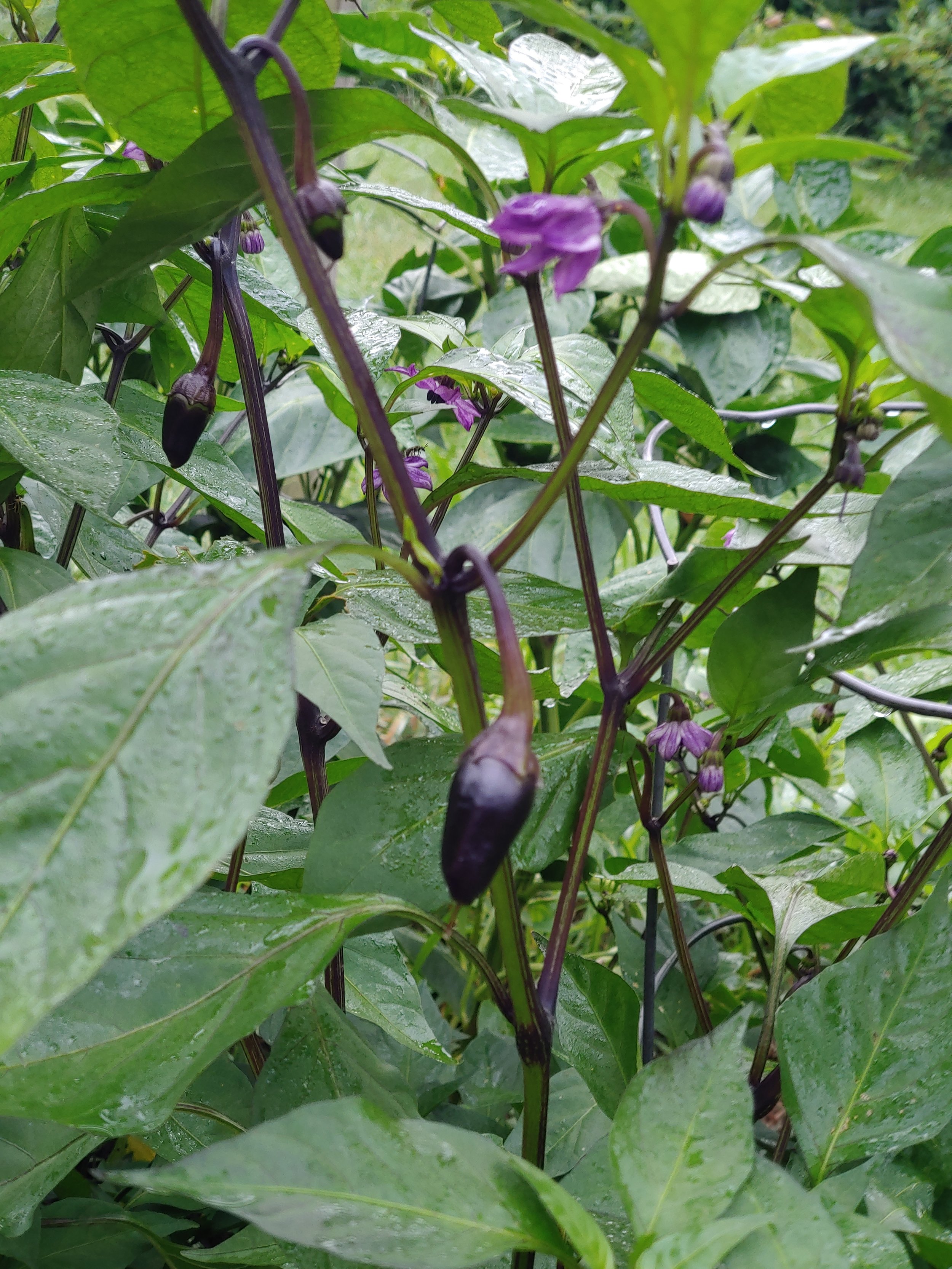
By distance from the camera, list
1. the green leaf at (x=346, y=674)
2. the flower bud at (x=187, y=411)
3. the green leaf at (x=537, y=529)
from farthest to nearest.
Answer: the green leaf at (x=537, y=529), the flower bud at (x=187, y=411), the green leaf at (x=346, y=674)

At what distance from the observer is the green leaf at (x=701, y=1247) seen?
10.6 inches

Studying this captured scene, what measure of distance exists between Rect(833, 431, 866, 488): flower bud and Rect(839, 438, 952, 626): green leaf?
0.03 meters

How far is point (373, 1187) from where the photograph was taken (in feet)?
0.87

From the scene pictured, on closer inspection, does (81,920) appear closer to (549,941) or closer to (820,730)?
(549,941)

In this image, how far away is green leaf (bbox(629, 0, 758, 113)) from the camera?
235 mm

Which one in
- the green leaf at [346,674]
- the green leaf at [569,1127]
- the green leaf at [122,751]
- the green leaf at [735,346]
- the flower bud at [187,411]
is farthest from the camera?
the green leaf at [735,346]

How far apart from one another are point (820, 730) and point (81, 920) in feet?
2.05

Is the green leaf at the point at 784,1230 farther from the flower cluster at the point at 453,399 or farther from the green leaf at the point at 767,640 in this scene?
the flower cluster at the point at 453,399

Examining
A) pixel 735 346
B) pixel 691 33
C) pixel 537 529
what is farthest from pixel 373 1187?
pixel 735 346

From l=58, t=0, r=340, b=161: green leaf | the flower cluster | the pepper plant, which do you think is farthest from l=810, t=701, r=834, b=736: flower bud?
l=58, t=0, r=340, b=161: green leaf

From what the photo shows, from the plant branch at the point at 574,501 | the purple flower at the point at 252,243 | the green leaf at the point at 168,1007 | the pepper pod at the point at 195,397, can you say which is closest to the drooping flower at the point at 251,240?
the purple flower at the point at 252,243

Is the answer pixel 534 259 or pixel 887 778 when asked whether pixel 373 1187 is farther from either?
pixel 887 778

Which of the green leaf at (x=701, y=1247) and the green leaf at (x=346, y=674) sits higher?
the green leaf at (x=346, y=674)

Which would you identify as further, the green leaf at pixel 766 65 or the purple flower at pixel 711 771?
the purple flower at pixel 711 771
